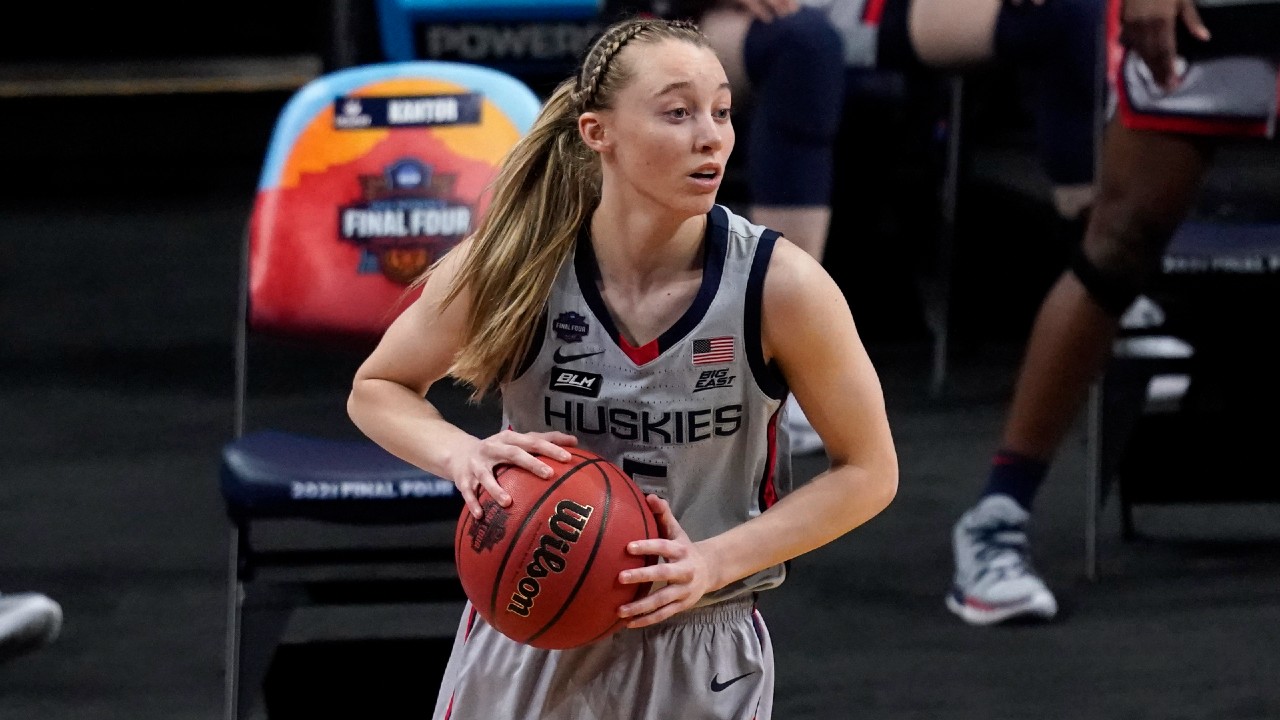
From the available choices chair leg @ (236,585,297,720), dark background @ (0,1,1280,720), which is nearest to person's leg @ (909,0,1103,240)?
dark background @ (0,1,1280,720)

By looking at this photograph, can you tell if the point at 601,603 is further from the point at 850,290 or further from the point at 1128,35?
the point at 850,290

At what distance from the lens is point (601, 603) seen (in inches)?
72.9

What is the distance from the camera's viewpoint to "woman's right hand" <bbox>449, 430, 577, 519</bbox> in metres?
1.87

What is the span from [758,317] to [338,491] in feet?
3.93

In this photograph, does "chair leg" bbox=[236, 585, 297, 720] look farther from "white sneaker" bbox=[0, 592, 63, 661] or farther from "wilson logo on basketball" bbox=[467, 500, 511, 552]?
"wilson logo on basketball" bbox=[467, 500, 511, 552]

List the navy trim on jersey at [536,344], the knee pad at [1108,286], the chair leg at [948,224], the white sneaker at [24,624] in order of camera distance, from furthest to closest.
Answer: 1. the chair leg at [948,224]
2. the knee pad at [1108,286]
3. the white sneaker at [24,624]
4. the navy trim on jersey at [536,344]

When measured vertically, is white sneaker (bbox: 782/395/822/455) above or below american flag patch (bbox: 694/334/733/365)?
below

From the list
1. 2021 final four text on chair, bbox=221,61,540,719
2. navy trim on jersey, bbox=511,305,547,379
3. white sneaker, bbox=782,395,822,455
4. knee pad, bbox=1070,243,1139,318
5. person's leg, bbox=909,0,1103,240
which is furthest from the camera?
white sneaker, bbox=782,395,822,455

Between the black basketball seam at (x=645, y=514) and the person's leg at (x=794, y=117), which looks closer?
the black basketball seam at (x=645, y=514)

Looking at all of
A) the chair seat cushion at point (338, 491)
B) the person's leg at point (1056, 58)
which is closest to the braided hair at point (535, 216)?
the chair seat cushion at point (338, 491)

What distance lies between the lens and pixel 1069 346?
3.95 meters

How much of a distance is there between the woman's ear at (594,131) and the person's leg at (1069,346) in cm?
206

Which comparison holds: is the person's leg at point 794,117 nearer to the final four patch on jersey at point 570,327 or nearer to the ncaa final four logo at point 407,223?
the ncaa final four logo at point 407,223

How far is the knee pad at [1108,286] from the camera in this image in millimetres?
3877
